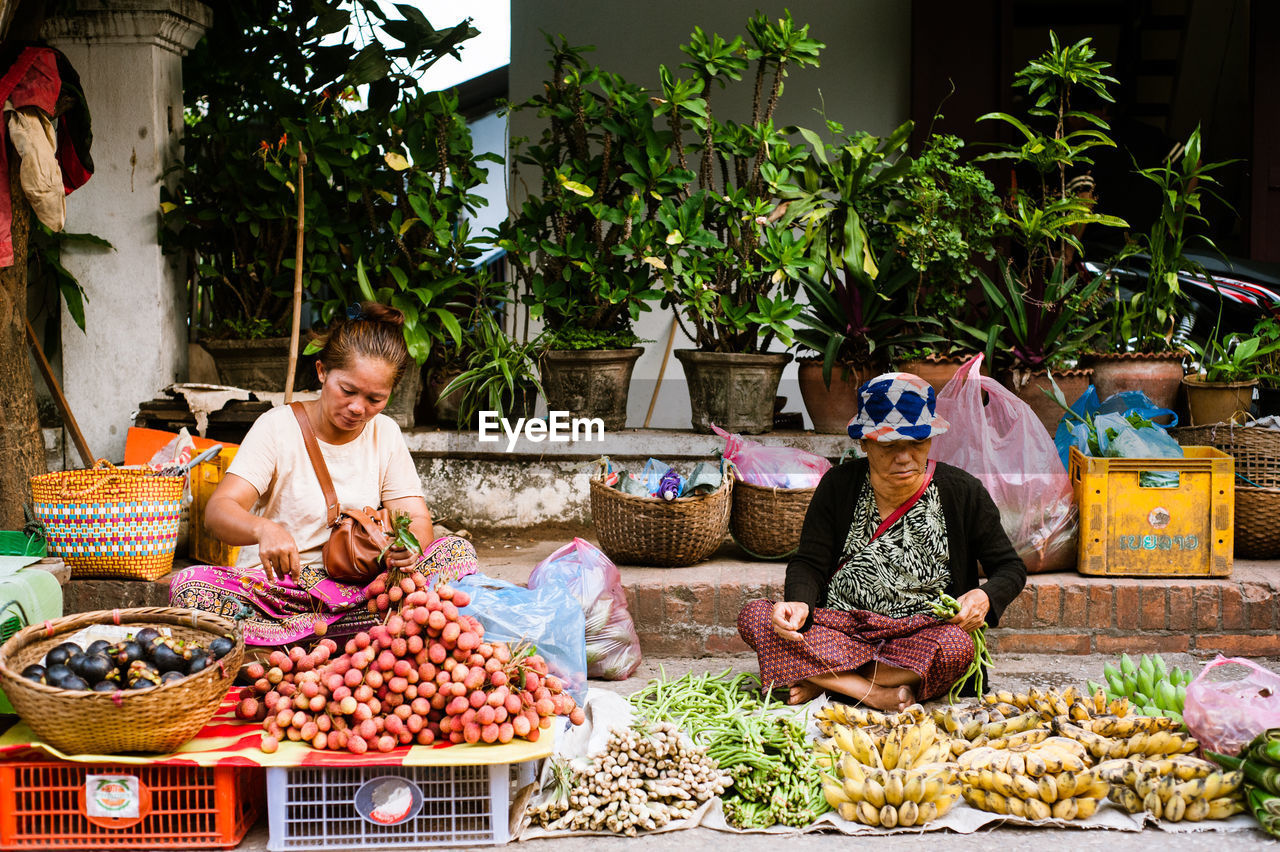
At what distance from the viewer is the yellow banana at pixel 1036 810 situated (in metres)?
2.82

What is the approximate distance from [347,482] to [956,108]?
442cm

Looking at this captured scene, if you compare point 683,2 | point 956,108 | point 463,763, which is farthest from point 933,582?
point 683,2

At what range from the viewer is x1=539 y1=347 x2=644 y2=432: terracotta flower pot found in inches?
217

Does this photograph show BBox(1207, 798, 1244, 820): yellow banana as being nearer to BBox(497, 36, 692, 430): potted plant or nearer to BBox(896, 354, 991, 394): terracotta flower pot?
BBox(896, 354, 991, 394): terracotta flower pot

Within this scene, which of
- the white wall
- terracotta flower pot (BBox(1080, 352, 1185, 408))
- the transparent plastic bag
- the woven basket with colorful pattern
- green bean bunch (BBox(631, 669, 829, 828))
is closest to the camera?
green bean bunch (BBox(631, 669, 829, 828))

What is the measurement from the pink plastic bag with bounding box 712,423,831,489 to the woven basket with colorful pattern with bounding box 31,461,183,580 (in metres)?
2.26

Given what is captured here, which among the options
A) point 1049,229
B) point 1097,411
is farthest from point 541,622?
point 1049,229

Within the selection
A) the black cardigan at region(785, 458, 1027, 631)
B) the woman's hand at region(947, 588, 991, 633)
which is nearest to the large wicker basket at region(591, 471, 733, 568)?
the black cardigan at region(785, 458, 1027, 631)

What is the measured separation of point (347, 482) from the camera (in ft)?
11.9

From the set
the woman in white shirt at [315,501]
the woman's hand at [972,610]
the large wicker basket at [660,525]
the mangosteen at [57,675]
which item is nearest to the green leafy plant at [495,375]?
the large wicker basket at [660,525]

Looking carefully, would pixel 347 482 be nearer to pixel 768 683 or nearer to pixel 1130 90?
pixel 768 683

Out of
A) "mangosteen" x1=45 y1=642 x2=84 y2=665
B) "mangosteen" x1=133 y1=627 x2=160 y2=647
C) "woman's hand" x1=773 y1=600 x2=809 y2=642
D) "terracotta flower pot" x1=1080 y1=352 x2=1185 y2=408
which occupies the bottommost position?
"woman's hand" x1=773 y1=600 x2=809 y2=642

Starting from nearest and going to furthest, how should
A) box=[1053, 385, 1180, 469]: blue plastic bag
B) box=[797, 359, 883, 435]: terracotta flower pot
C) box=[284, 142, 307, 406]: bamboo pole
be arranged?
box=[1053, 385, 1180, 469]: blue plastic bag < box=[284, 142, 307, 406]: bamboo pole < box=[797, 359, 883, 435]: terracotta flower pot

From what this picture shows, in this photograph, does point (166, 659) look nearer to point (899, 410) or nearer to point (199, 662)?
point (199, 662)
